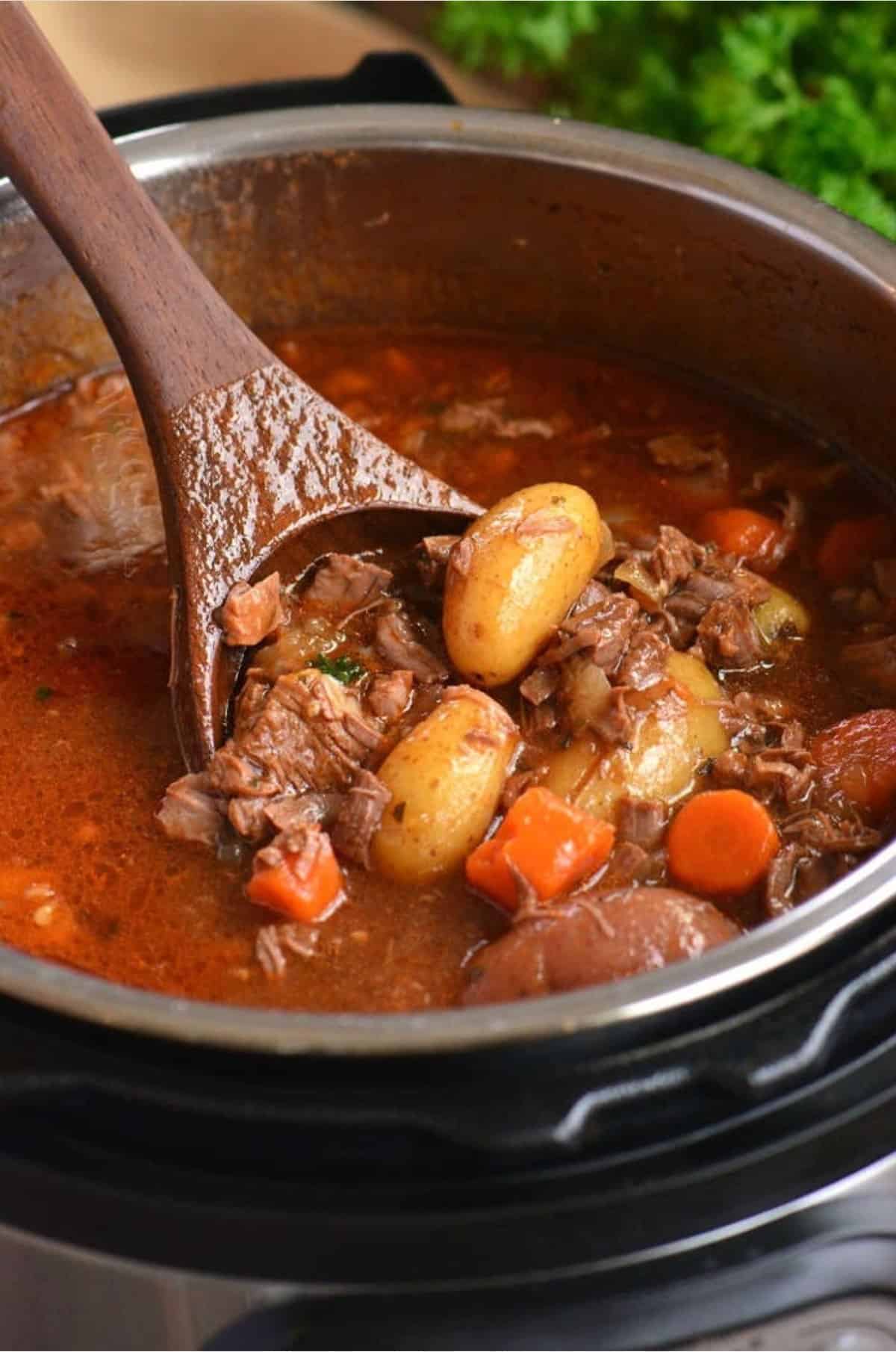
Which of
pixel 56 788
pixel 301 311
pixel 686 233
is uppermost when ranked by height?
pixel 686 233

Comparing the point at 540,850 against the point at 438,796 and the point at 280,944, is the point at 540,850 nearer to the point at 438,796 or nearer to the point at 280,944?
the point at 438,796

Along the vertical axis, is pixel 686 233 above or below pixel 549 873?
above

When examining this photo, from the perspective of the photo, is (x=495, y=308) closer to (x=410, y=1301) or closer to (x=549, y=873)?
(x=549, y=873)

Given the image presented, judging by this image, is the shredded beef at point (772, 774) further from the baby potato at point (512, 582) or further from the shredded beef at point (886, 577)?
the shredded beef at point (886, 577)

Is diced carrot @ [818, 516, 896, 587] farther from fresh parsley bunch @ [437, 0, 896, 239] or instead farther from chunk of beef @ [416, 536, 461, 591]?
fresh parsley bunch @ [437, 0, 896, 239]

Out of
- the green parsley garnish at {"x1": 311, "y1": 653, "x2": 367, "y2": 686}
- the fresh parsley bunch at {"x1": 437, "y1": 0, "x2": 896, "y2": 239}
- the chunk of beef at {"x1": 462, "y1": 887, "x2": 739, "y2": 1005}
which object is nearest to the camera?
the chunk of beef at {"x1": 462, "y1": 887, "x2": 739, "y2": 1005}

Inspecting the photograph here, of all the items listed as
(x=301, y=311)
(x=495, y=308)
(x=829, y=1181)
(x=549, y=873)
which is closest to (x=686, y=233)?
(x=495, y=308)

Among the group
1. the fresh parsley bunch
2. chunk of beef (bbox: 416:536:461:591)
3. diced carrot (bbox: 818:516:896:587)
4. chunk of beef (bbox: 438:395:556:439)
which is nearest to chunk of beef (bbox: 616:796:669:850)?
chunk of beef (bbox: 416:536:461:591)
